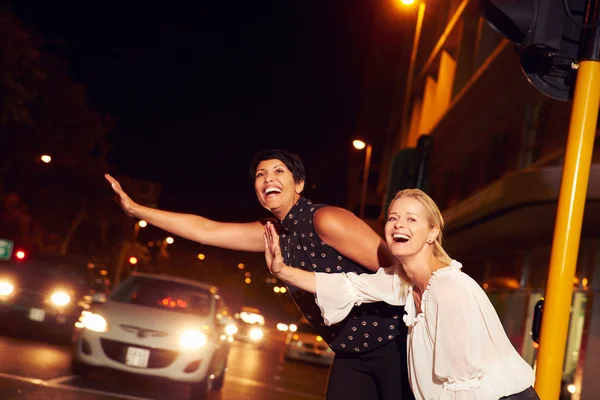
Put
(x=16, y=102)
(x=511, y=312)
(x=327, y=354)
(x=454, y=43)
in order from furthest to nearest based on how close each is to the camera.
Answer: (x=454, y=43) → (x=327, y=354) → (x=16, y=102) → (x=511, y=312)

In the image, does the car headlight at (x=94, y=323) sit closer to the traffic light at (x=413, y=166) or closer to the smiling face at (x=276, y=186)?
the traffic light at (x=413, y=166)

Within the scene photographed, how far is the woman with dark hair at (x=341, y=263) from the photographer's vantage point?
171 inches

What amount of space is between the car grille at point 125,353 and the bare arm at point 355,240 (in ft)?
27.0

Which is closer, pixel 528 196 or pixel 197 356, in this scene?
pixel 197 356

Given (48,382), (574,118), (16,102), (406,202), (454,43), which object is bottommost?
(48,382)

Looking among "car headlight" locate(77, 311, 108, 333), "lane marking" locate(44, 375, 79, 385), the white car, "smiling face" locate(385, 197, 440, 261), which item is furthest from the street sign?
"smiling face" locate(385, 197, 440, 261)

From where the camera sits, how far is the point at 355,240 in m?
4.33

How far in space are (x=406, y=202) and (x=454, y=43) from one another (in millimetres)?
26848

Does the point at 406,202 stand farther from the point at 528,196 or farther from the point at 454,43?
the point at 454,43

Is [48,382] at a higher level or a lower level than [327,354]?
lower

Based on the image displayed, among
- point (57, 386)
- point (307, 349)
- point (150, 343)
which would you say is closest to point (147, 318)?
point (150, 343)

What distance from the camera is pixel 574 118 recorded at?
4469 millimetres

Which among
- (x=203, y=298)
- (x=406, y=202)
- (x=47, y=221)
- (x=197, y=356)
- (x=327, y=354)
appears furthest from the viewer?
(x=47, y=221)

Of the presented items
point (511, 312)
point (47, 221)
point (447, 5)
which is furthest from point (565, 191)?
point (47, 221)
